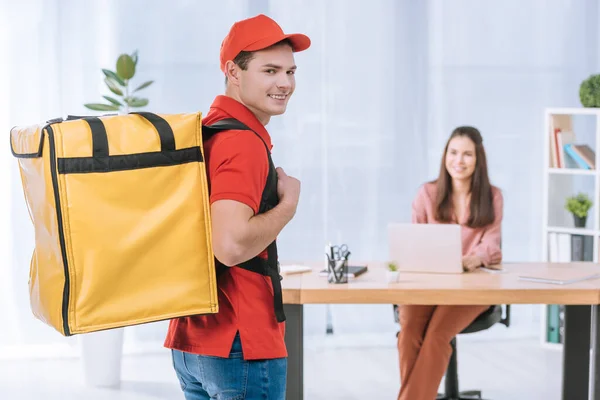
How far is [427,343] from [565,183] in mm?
2087

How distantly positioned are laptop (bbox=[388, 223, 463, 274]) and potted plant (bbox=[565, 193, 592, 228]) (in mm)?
1796

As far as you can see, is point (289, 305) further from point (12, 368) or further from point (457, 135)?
point (12, 368)

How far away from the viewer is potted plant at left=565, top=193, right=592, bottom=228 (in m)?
4.60

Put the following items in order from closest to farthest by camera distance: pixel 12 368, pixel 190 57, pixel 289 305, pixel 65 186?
1. pixel 65 186
2. pixel 289 305
3. pixel 12 368
4. pixel 190 57

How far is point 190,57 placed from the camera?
15.7ft

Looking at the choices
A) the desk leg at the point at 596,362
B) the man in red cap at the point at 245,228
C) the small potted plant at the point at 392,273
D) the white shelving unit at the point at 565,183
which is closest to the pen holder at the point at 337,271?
the small potted plant at the point at 392,273

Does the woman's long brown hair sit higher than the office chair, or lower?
higher

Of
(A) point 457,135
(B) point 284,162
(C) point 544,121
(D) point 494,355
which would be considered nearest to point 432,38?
(C) point 544,121

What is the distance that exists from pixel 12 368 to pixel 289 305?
238 cm

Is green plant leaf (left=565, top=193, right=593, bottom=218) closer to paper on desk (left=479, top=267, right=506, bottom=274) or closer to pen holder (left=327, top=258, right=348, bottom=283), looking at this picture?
paper on desk (left=479, top=267, right=506, bottom=274)

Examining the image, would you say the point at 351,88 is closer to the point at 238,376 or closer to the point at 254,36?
the point at 254,36

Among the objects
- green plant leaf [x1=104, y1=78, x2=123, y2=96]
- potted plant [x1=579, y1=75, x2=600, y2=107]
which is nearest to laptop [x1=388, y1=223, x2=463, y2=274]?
green plant leaf [x1=104, y1=78, x2=123, y2=96]

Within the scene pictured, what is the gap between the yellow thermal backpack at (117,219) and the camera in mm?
1426

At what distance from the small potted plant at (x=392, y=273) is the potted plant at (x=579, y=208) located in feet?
6.65
